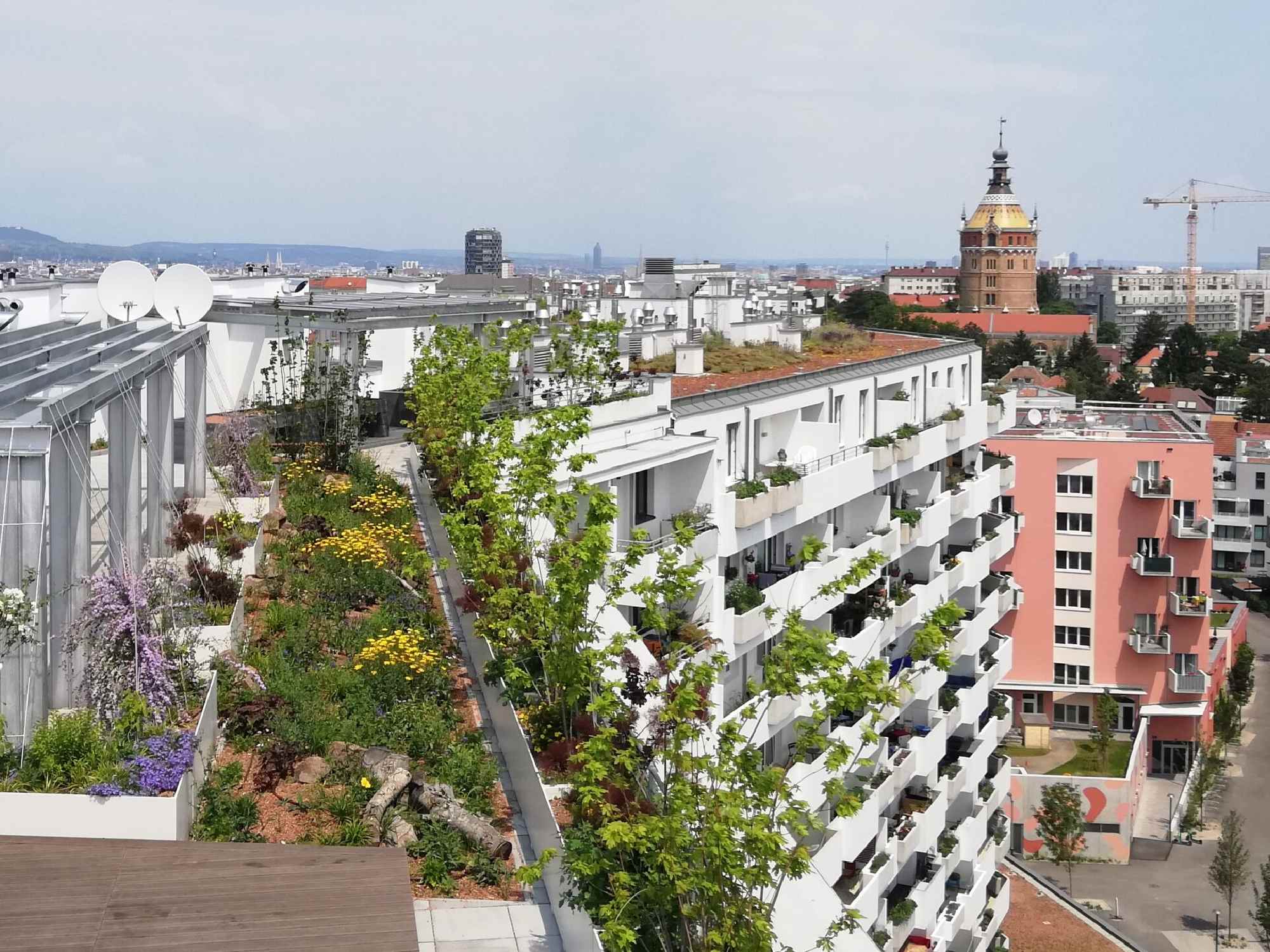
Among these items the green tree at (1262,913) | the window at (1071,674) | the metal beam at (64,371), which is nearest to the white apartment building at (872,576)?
the metal beam at (64,371)

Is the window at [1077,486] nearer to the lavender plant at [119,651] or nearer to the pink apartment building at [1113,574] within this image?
the pink apartment building at [1113,574]

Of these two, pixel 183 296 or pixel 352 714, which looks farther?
pixel 183 296

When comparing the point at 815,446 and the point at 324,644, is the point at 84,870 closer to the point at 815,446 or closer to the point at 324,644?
the point at 324,644

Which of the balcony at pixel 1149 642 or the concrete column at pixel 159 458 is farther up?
the concrete column at pixel 159 458

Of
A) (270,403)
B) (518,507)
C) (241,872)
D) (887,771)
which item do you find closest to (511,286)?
(270,403)

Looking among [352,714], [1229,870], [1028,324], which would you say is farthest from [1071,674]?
[1028,324]

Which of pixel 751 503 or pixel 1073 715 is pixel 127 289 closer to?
pixel 751 503
